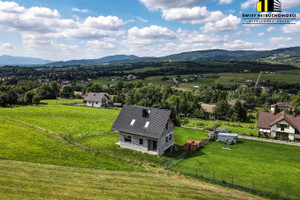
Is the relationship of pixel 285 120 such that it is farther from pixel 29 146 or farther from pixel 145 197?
pixel 29 146

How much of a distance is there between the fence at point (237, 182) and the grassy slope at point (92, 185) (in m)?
1.46

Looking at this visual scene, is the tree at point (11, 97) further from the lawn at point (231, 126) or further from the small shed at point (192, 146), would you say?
the small shed at point (192, 146)

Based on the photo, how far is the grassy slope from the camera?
54.3 ft

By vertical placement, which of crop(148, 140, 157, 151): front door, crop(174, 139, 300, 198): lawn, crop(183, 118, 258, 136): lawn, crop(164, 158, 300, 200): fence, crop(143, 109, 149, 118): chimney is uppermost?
crop(143, 109, 149, 118): chimney

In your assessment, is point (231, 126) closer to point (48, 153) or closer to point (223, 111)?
point (223, 111)

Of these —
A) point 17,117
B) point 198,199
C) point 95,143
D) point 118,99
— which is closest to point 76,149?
point 95,143

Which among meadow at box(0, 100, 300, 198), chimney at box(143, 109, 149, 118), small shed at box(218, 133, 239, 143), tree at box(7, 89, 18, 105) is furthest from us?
tree at box(7, 89, 18, 105)

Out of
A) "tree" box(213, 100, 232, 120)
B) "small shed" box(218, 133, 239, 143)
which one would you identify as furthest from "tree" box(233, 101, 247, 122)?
"small shed" box(218, 133, 239, 143)

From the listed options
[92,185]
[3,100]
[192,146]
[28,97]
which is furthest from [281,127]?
[28,97]

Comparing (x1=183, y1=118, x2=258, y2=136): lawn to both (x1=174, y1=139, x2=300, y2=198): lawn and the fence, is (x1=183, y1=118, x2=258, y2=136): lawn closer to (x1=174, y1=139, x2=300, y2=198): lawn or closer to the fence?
(x1=174, y1=139, x2=300, y2=198): lawn

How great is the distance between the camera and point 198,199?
18562 millimetres

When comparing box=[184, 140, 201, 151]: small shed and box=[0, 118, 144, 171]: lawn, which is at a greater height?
box=[0, 118, 144, 171]: lawn

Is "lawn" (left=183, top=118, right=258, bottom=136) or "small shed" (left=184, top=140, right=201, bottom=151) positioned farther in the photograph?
"lawn" (left=183, top=118, right=258, bottom=136)

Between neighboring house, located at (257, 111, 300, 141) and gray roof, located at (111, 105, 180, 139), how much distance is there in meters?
29.8
